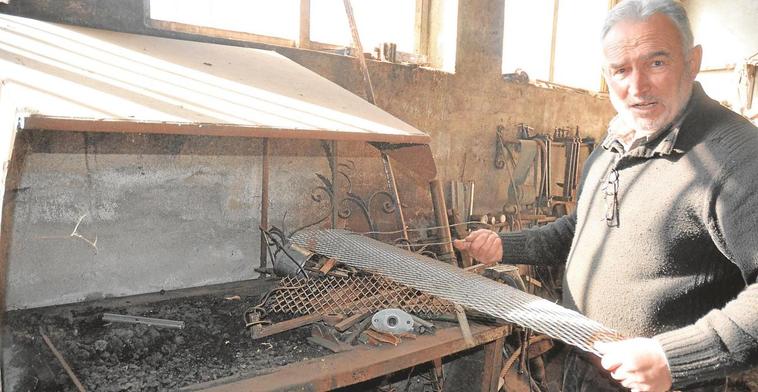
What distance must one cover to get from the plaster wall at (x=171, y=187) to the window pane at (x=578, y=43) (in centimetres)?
153

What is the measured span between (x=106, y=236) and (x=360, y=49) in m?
1.79

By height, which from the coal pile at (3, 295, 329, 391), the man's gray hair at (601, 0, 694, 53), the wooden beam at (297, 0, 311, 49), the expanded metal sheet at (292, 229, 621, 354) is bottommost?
the coal pile at (3, 295, 329, 391)

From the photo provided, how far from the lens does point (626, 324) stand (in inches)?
56.0

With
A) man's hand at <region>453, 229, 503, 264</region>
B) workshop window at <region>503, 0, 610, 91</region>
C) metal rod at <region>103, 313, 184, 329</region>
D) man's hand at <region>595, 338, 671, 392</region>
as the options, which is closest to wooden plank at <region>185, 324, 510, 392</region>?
man's hand at <region>453, 229, 503, 264</region>

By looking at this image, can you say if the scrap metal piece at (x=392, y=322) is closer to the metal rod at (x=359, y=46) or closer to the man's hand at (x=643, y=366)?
the man's hand at (x=643, y=366)

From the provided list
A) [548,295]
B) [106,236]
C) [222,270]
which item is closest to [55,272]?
[106,236]

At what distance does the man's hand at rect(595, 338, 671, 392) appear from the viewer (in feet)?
3.63

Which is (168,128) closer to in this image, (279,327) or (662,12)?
(279,327)

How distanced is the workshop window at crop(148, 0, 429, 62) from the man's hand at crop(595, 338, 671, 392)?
102 inches

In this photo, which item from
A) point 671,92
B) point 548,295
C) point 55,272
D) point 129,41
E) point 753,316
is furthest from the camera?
point 548,295

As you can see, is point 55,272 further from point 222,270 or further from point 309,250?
point 309,250

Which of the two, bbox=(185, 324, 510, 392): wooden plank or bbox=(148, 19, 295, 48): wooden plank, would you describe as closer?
bbox=(185, 324, 510, 392): wooden plank

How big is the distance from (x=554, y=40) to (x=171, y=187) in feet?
13.0

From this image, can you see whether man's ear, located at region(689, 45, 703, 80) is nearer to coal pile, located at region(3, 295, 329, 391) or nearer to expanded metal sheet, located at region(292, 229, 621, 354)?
expanded metal sheet, located at region(292, 229, 621, 354)
